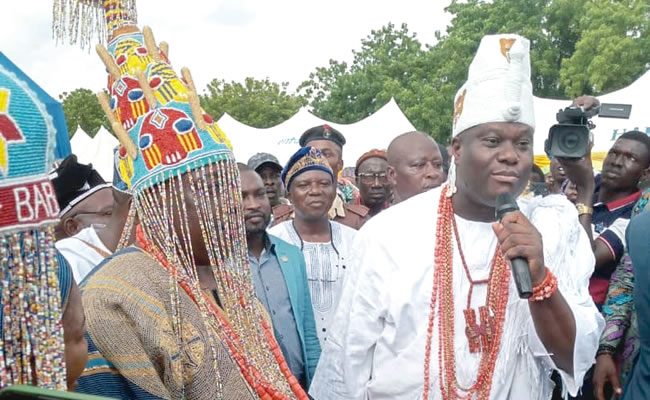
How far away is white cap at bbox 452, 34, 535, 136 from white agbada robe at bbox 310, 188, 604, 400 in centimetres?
37

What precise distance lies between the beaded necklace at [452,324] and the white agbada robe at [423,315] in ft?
0.07

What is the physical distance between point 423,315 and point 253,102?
123 feet

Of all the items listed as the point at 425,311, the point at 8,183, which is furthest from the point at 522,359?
the point at 8,183

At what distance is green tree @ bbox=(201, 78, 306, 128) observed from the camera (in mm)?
38812

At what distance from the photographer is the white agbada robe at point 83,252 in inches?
117

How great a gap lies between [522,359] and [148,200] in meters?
1.40

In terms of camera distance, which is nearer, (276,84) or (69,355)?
(69,355)

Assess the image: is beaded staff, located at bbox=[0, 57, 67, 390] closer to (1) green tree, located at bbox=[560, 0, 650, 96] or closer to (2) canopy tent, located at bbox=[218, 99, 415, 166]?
(2) canopy tent, located at bbox=[218, 99, 415, 166]

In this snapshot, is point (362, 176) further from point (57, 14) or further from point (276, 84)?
point (276, 84)

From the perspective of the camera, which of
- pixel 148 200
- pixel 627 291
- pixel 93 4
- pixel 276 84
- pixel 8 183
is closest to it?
pixel 8 183

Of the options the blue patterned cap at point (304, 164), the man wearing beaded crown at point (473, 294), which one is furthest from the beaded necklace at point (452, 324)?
the blue patterned cap at point (304, 164)

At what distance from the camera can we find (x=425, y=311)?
8.25ft

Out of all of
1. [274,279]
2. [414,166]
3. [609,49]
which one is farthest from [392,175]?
[609,49]

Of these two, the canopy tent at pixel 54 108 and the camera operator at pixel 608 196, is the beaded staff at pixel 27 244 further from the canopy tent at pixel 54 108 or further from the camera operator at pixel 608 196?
the camera operator at pixel 608 196
